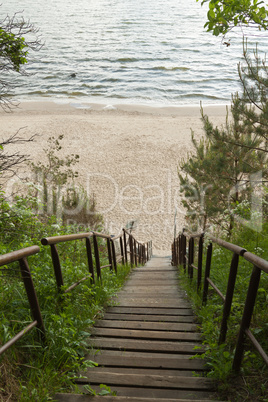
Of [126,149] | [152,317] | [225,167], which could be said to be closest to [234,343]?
[152,317]

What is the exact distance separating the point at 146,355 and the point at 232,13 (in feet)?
11.4

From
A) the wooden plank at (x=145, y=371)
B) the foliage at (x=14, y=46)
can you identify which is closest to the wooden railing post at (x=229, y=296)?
the wooden plank at (x=145, y=371)

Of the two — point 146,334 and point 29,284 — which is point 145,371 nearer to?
point 146,334

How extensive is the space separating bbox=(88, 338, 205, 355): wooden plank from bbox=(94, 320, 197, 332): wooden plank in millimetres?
340

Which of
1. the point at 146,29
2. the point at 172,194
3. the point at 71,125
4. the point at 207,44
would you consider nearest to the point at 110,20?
the point at 146,29

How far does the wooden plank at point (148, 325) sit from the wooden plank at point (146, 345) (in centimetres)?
34

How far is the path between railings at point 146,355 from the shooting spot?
2.03 m

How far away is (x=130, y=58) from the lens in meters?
56.7

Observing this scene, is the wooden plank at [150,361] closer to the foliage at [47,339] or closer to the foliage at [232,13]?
the foliage at [47,339]

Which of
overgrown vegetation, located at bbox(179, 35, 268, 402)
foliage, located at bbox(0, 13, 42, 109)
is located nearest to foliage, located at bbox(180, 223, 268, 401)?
overgrown vegetation, located at bbox(179, 35, 268, 402)

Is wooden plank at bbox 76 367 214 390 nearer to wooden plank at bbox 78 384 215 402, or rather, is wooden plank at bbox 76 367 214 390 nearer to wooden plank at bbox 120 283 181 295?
wooden plank at bbox 78 384 215 402

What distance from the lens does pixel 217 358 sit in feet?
7.45

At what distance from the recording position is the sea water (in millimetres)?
38156

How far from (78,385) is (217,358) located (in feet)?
2.87
